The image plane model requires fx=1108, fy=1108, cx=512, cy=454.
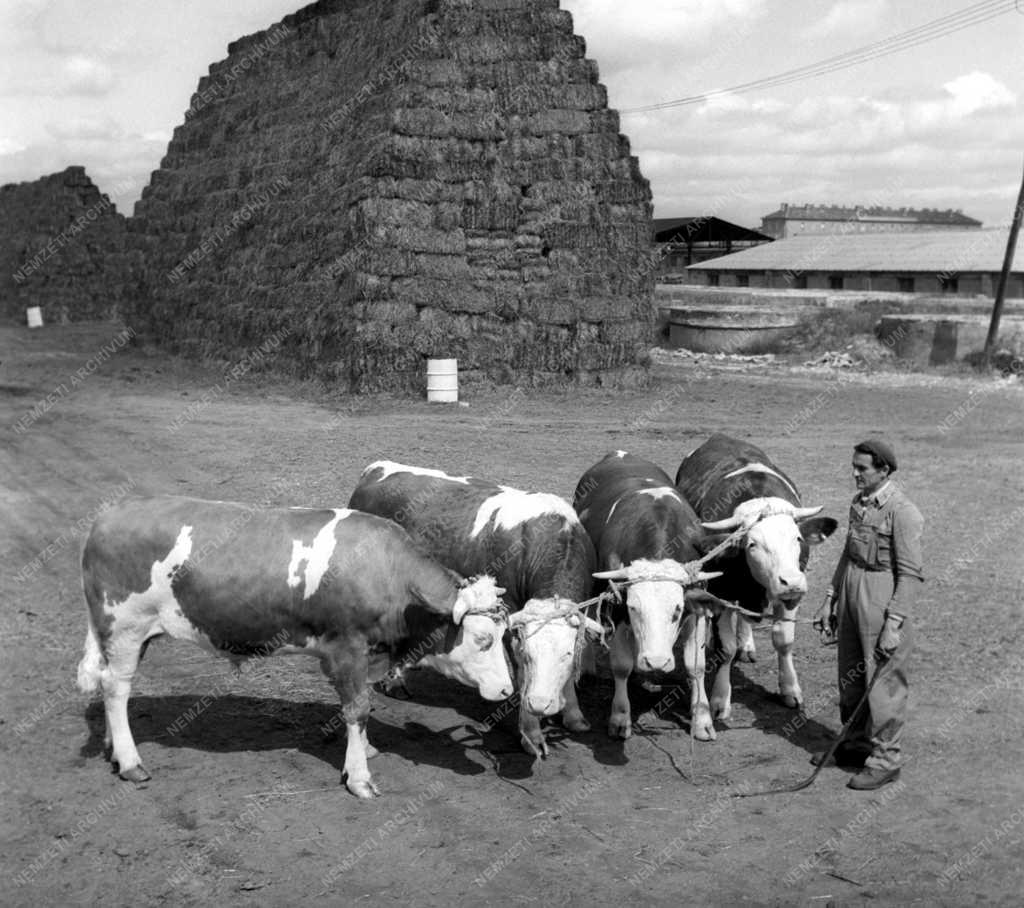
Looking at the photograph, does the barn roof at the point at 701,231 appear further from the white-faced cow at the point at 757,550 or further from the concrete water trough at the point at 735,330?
the white-faced cow at the point at 757,550

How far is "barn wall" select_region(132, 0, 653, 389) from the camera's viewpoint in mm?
22625

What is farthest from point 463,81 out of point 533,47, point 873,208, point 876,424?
point 873,208

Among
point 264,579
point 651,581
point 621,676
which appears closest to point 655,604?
point 651,581

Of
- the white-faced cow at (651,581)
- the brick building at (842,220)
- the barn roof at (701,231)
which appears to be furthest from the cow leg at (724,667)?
the brick building at (842,220)

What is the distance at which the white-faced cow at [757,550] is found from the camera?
834 cm

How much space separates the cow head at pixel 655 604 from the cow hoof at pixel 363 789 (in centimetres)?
198

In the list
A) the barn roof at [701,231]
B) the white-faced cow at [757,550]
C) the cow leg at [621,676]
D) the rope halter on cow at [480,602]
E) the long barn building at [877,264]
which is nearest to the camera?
the rope halter on cow at [480,602]

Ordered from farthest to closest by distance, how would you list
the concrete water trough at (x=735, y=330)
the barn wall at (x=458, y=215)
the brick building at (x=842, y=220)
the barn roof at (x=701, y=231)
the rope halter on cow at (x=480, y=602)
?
the brick building at (x=842, y=220)
the barn roof at (x=701, y=231)
the concrete water trough at (x=735, y=330)
the barn wall at (x=458, y=215)
the rope halter on cow at (x=480, y=602)

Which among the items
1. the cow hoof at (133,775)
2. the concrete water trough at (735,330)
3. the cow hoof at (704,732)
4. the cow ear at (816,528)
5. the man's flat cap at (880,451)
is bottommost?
the concrete water trough at (735,330)

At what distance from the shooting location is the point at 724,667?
8922 mm

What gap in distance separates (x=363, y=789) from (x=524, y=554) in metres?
2.11

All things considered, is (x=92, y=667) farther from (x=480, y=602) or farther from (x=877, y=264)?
(x=877, y=264)

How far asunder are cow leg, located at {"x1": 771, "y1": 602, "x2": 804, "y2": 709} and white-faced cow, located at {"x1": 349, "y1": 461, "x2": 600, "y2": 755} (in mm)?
1778

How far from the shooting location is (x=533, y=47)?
23.8m
